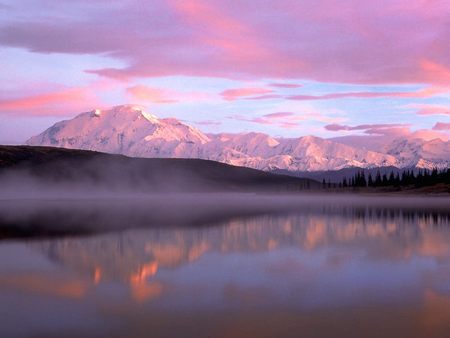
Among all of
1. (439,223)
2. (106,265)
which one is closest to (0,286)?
(106,265)

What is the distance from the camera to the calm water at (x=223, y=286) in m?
21.9

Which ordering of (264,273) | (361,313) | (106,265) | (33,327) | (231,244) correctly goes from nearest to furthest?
(33,327), (361,313), (264,273), (106,265), (231,244)

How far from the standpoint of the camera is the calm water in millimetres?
21859

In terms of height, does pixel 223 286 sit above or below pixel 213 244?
above

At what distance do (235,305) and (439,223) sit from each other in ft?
187

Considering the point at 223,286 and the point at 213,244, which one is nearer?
the point at 223,286

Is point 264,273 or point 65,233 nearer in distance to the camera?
point 264,273

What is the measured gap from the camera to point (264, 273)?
111 feet

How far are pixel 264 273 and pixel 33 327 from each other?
15810 mm

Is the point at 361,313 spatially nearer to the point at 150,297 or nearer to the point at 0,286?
the point at 150,297

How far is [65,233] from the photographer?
58906 mm

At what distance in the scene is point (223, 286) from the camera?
29797 mm

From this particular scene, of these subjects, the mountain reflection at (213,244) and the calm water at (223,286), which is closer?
the calm water at (223,286)

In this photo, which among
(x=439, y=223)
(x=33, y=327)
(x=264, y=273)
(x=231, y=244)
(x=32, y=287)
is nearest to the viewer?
(x=33, y=327)
